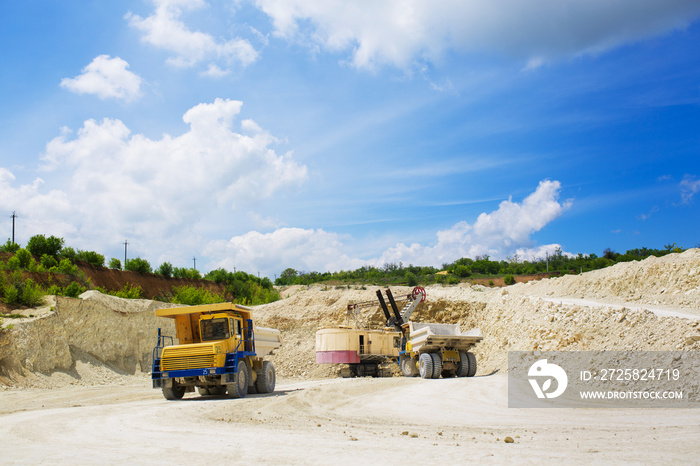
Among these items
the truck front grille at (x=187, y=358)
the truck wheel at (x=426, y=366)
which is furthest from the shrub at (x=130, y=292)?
the truck front grille at (x=187, y=358)

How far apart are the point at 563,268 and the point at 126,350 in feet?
213

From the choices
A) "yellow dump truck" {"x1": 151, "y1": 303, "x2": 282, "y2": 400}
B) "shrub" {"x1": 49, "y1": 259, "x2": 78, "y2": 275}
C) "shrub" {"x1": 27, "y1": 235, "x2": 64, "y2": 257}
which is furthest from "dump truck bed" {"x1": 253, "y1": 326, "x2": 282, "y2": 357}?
"shrub" {"x1": 27, "y1": 235, "x2": 64, "y2": 257}

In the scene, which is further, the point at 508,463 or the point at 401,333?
the point at 401,333

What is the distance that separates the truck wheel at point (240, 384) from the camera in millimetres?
15336

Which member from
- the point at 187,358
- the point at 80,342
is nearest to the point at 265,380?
the point at 187,358

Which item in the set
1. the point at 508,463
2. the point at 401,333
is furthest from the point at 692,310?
the point at 508,463

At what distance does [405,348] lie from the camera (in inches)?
1014

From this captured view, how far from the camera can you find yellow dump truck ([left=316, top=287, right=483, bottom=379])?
23.0 metres

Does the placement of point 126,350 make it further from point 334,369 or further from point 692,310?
point 692,310

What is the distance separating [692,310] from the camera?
2066 cm

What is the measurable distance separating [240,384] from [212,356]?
4.41 feet

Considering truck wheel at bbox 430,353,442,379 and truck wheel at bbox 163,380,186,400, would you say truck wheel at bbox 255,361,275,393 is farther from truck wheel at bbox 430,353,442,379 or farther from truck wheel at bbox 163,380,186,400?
truck wheel at bbox 430,353,442,379

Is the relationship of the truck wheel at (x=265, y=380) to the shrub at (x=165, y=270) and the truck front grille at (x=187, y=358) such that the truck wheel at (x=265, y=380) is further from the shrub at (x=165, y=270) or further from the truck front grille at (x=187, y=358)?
the shrub at (x=165, y=270)

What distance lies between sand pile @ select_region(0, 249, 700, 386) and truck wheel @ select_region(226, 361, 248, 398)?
10566 mm
